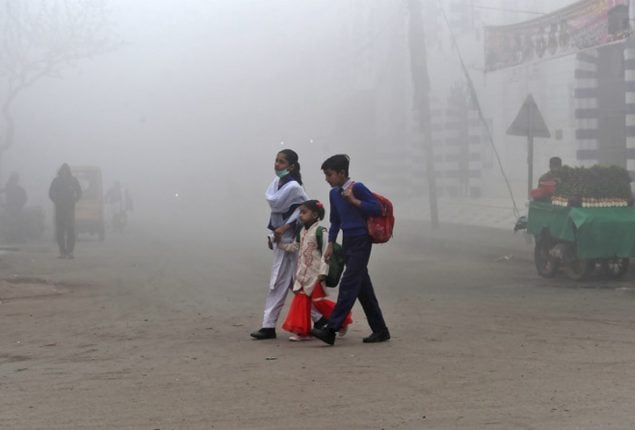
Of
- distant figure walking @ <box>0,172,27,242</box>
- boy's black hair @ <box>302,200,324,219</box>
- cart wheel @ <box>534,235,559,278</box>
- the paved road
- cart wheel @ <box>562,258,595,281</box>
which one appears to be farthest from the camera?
distant figure walking @ <box>0,172,27,242</box>

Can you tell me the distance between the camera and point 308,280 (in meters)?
8.91

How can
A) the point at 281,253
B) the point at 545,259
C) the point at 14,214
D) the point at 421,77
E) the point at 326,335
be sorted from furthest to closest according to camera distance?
1. the point at 421,77
2. the point at 14,214
3. the point at 545,259
4. the point at 281,253
5. the point at 326,335

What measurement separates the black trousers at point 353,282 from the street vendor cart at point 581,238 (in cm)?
568

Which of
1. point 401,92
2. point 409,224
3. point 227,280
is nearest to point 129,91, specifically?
point 401,92

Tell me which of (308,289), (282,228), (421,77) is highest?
(421,77)

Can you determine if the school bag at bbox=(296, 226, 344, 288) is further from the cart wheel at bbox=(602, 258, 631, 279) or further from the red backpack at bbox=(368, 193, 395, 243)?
the cart wheel at bbox=(602, 258, 631, 279)

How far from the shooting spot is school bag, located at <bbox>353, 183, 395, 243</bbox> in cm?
862

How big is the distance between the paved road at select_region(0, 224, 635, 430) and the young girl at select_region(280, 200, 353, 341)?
0.22m

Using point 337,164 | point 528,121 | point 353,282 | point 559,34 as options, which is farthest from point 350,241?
point 559,34

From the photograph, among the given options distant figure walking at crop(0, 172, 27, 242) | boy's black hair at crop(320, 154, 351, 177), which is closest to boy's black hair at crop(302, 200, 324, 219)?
boy's black hair at crop(320, 154, 351, 177)

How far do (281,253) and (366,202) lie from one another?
1043 mm

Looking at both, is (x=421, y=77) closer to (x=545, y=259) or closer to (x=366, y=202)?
(x=545, y=259)

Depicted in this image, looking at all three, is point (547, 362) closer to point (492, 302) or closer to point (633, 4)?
point (492, 302)

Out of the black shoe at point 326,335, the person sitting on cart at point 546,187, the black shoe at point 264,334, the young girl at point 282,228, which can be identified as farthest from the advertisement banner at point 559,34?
the black shoe at point 326,335
